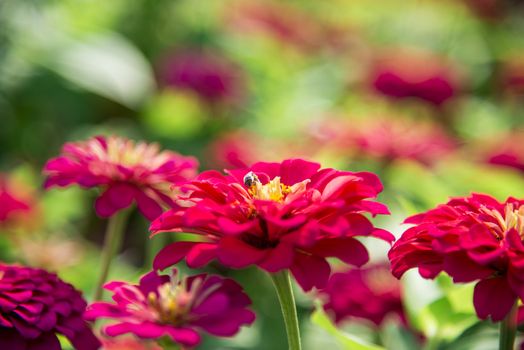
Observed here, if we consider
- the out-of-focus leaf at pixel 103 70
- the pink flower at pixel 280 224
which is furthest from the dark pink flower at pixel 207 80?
the pink flower at pixel 280 224

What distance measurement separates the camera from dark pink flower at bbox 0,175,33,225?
4.02 ft

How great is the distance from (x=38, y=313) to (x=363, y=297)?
0.45m

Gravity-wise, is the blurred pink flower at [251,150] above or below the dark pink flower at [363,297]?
above

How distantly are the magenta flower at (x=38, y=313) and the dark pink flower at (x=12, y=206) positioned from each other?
59cm

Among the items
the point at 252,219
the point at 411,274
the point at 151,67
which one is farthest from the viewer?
the point at 151,67

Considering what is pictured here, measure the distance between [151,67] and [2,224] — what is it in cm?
134

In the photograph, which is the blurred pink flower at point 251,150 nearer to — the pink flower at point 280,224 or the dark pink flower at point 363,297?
the dark pink flower at point 363,297

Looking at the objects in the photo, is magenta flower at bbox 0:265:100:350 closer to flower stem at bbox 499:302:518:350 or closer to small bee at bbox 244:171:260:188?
small bee at bbox 244:171:260:188

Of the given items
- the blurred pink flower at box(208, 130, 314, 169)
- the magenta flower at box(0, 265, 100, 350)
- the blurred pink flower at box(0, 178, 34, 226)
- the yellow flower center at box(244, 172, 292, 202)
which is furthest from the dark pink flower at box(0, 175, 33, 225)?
the yellow flower center at box(244, 172, 292, 202)

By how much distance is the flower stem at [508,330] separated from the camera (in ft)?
2.06

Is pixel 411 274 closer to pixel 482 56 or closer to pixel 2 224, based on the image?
pixel 2 224

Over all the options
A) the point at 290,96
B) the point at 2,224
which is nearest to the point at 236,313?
the point at 2,224

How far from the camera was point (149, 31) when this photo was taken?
259 cm

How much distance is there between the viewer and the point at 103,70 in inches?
85.6
